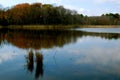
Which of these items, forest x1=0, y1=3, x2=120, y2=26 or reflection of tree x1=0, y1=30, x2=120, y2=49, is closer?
reflection of tree x1=0, y1=30, x2=120, y2=49

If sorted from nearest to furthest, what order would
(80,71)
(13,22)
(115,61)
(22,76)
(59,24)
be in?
(22,76), (80,71), (115,61), (13,22), (59,24)

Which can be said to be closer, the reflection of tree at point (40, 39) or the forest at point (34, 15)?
the reflection of tree at point (40, 39)

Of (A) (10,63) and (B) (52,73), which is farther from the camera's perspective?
(A) (10,63)

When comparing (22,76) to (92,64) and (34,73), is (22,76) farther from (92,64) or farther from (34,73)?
Result: (92,64)

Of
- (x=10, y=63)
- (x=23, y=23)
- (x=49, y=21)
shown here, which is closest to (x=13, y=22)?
(x=23, y=23)

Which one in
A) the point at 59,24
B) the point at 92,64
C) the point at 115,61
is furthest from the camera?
the point at 59,24

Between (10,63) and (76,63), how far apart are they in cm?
397

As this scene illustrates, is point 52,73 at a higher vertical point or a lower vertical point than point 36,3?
lower

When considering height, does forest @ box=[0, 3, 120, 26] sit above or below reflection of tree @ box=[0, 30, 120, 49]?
above

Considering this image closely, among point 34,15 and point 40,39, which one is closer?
point 40,39

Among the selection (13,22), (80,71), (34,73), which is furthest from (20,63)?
(13,22)

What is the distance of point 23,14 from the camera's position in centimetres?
7750

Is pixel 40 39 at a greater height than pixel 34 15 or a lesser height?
lesser

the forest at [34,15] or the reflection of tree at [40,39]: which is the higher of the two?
the forest at [34,15]
